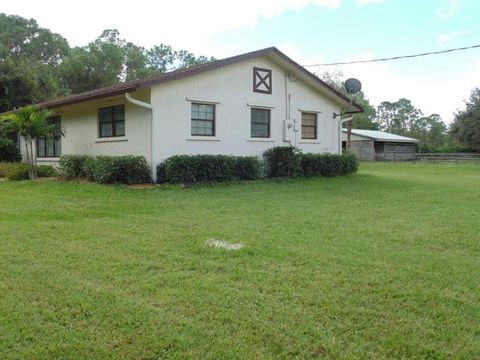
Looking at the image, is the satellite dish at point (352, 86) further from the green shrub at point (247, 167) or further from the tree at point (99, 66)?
the tree at point (99, 66)

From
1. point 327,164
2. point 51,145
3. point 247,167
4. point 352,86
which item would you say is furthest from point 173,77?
point 51,145

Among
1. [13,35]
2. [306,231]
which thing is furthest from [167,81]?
[13,35]

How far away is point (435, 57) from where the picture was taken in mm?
18266

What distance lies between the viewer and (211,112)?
47.7 feet

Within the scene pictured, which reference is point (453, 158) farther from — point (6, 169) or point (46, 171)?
point (6, 169)

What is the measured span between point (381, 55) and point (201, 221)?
1470 cm

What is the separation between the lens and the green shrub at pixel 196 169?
12570 mm

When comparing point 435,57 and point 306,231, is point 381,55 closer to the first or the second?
point 435,57

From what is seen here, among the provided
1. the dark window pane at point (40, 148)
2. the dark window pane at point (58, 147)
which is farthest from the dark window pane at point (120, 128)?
the dark window pane at point (40, 148)

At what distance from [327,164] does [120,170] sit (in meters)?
7.33

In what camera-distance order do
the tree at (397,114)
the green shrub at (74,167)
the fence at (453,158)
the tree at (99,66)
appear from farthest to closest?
the tree at (397,114) < the tree at (99,66) < the fence at (453,158) < the green shrub at (74,167)

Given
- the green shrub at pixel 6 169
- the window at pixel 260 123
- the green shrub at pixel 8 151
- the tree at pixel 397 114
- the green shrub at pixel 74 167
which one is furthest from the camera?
the tree at pixel 397 114

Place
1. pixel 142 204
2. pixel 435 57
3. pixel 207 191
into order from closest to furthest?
1. pixel 142 204
2. pixel 207 191
3. pixel 435 57

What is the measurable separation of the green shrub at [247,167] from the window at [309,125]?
3.24m
